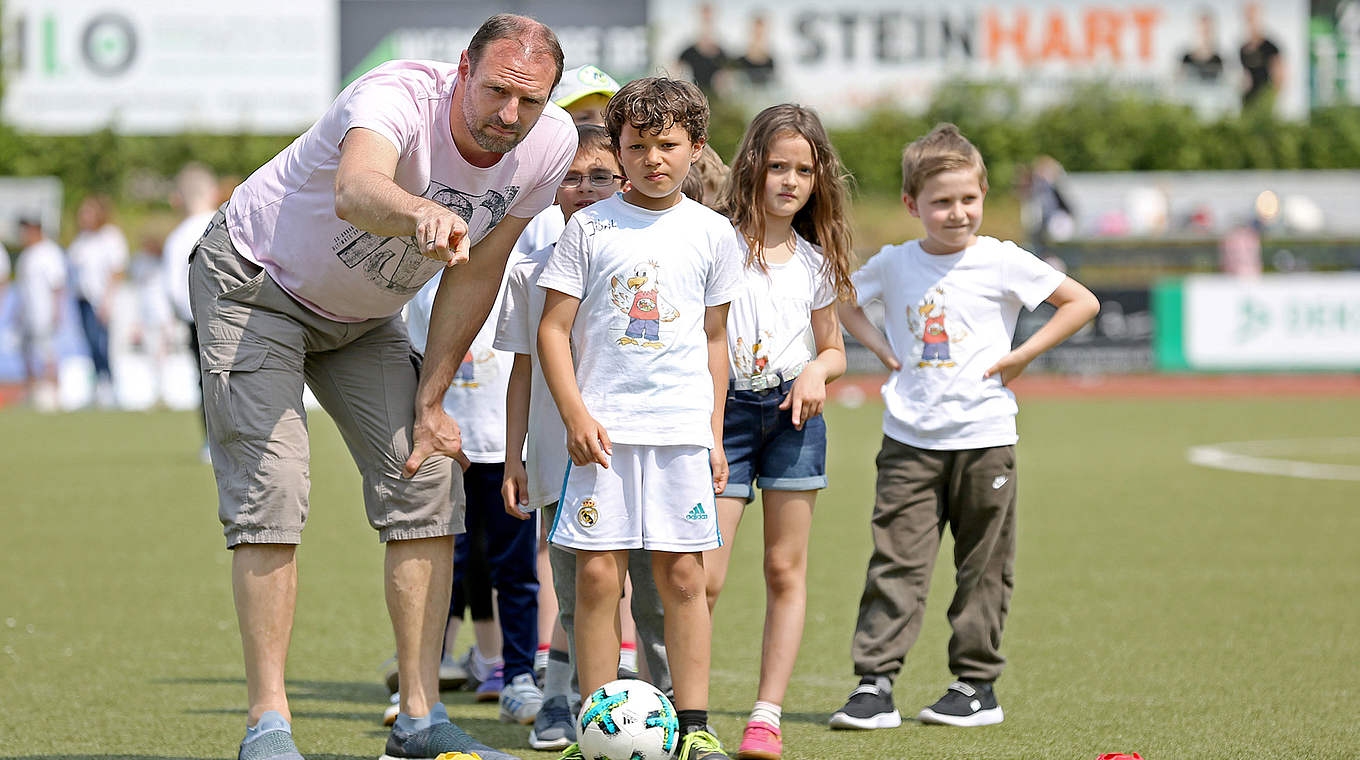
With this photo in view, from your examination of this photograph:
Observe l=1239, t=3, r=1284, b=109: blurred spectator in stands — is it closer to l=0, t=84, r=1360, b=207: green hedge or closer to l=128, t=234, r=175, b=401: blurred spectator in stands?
l=0, t=84, r=1360, b=207: green hedge

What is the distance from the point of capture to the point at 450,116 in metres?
3.80

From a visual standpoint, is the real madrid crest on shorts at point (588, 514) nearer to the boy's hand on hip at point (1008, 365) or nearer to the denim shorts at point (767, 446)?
the denim shorts at point (767, 446)

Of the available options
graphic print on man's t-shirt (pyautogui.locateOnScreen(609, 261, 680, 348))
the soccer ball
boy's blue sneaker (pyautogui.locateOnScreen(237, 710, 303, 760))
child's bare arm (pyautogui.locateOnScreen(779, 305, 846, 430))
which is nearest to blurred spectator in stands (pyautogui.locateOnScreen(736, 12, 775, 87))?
child's bare arm (pyautogui.locateOnScreen(779, 305, 846, 430))

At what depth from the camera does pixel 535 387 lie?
4211 millimetres

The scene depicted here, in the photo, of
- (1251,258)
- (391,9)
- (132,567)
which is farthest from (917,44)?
(132,567)

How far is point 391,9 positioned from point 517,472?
30472 mm

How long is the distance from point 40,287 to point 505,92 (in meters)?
14.5

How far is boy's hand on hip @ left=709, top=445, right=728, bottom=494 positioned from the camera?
4051 millimetres

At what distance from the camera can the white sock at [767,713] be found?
421 cm

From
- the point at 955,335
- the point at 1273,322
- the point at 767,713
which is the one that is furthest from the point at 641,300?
the point at 1273,322

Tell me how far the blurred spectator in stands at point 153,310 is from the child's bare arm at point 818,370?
12.6 m

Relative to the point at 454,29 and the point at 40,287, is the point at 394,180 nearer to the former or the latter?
the point at 40,287

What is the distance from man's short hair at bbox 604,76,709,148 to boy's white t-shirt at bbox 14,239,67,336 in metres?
14.3

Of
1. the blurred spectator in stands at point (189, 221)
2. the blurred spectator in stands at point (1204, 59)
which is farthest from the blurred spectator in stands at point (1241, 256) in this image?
the blurred spectator in stands at point (189, 221)
